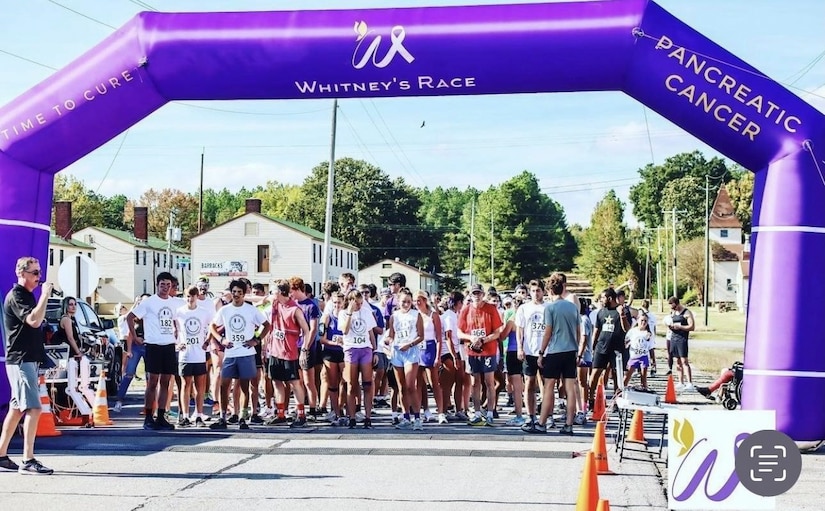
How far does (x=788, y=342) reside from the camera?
429 inches

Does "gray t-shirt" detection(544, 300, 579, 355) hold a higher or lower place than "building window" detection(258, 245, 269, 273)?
lower

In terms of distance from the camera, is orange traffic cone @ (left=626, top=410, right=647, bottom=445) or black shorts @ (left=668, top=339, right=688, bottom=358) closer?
orange traffic cone @ (left=626, top=410, right=647, bottom=445)

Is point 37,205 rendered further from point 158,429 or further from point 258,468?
point 258,468

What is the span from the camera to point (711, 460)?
19.3 feet

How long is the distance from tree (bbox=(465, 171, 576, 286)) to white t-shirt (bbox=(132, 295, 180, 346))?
8010 cm

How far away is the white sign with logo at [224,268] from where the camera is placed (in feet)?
217

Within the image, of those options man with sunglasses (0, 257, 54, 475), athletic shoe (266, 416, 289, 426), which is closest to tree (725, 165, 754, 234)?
athletic shoe (266, 416, 289, 426)

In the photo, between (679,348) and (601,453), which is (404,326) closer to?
(601,453)

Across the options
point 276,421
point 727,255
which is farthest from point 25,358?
point 727,255

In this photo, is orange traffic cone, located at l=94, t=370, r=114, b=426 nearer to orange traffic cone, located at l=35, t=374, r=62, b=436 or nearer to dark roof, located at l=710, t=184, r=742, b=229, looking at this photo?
orange traffic cone, located at l=35, t=374, r=62, b=436

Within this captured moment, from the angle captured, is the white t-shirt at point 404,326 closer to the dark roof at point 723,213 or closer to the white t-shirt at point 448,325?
the white t-shirt at point 448,325

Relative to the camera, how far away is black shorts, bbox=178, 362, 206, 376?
13.3 metres

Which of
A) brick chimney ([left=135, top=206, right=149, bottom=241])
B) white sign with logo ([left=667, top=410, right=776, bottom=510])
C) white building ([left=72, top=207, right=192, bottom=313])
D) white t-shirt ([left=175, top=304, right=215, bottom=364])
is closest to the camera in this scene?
white sign with logo ([left=667, top=410, right=776, bottom=510])

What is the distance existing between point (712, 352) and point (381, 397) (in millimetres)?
18791
